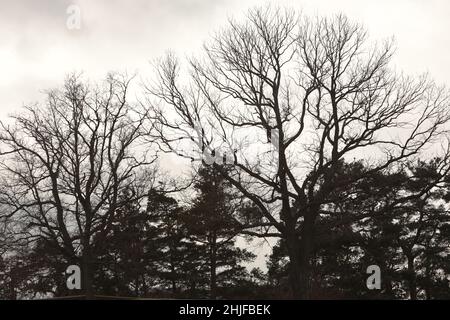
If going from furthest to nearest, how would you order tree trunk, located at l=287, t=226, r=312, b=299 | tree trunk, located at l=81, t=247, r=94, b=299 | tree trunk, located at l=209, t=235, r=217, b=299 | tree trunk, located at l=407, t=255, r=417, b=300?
tree trunk, located at l=209, t=235, r=217, b=299 → tree trunk, located at l=407, t=255, r=417, b=300 → tree trunk, located at l=81, t=247, r=94, b=299 → tree trunk, located at l=287, t=226, r=312, b=299

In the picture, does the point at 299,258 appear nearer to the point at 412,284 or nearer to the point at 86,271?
the point at 86,271

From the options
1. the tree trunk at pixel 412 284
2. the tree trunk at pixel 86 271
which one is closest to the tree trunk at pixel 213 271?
the tree trunk at pixel 86 271

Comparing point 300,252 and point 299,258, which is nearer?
point 299,258

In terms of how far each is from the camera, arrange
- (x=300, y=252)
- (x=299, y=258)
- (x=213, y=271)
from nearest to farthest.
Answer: (x=299, y=258) < (x=300, y=252) < (x=213, y=271)

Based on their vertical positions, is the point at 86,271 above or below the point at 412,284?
above

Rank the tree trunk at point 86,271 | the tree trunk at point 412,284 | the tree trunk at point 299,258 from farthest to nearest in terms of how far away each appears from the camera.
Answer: the tree trunk at point 412,284, the tree trunk at point 86,271, the tree trunk at point 299,258

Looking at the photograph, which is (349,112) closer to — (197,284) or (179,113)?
(179,113)

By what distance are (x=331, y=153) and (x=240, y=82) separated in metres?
5.56

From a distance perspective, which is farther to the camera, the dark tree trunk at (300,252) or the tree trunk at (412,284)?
the tree trunk at (412,284)

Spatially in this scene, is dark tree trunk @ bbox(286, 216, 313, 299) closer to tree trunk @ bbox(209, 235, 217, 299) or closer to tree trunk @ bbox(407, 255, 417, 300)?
tree trunk @ bbox(209, 235, 217, 299)

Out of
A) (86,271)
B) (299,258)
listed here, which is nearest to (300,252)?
(299,258)

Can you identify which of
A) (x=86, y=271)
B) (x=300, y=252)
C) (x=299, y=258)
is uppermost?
(x=300, y=252)

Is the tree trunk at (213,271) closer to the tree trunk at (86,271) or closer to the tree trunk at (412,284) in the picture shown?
the tree trunk at (86,271)

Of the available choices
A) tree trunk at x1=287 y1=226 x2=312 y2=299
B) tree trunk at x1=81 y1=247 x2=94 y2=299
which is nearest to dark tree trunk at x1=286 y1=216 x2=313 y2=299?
tree trunk at x1=287 y1=226 x2=312 y2=299
